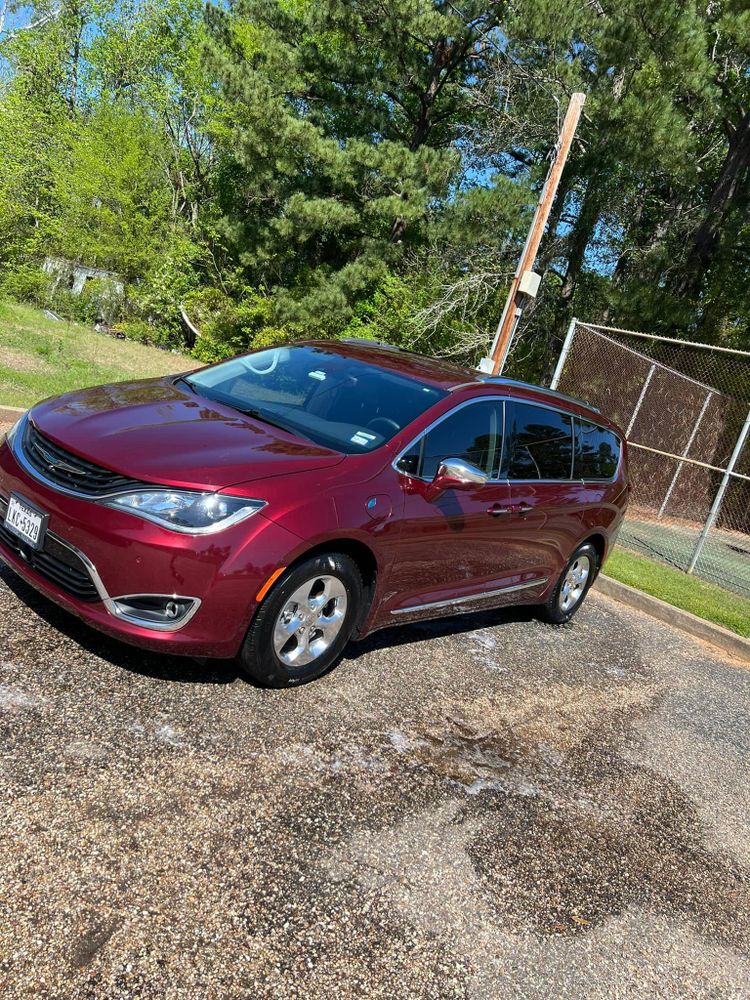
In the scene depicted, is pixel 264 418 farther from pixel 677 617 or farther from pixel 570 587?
pixel 677 617

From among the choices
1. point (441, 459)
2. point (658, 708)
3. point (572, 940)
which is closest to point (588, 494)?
point (658, 708)

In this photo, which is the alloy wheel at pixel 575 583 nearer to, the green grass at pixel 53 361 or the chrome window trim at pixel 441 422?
the chrome window trim at pixel 441 422

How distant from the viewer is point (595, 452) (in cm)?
608

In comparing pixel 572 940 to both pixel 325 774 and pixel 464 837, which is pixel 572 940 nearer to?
pixel 464 837

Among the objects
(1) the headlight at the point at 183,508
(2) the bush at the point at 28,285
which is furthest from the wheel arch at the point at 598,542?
(2) the bush at the point at 28,285

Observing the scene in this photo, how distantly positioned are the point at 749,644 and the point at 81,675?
6088 mm

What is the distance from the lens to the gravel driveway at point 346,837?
223cm

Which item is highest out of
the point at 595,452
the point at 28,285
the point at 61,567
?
the point at 595,452

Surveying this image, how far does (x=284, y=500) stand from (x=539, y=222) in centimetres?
834

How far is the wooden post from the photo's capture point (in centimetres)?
1017

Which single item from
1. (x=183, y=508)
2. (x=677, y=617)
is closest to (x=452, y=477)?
(x=183, y=508)

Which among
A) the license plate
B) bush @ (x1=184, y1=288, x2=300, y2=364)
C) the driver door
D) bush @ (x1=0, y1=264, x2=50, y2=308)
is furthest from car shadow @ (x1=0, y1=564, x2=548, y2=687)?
bush @ (x1=0, y1=264, x2=50, y2=308)

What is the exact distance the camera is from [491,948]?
2.54m

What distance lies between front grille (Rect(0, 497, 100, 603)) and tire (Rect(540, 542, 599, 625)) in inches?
149
